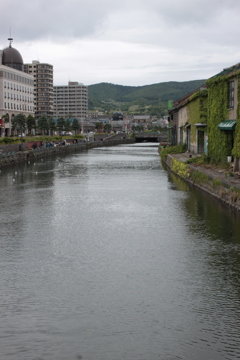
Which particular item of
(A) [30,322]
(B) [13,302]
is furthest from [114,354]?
(B) [13,302]

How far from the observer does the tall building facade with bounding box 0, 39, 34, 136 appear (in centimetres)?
12725

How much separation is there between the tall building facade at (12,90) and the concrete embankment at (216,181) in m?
76.3

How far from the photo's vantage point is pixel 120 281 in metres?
17.1

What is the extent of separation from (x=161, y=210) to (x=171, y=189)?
10.7 meters

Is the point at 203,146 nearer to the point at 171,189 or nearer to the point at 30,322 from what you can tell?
the point at 171,189

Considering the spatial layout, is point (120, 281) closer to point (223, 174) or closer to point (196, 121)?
point (223, 174)

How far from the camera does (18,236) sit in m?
24.2

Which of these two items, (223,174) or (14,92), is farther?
(14,92)

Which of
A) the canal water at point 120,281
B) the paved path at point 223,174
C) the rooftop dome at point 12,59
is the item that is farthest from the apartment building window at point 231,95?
the rooftop dome at point 12,59

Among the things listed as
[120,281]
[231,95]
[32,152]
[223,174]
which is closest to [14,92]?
[32,152]

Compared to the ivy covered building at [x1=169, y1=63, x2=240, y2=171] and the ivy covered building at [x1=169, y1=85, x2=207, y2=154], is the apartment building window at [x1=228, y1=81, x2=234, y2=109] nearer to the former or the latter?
the ivy covered building at [x1=169, y1=63, x2=240, y2=171]

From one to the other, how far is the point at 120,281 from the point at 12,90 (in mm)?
125362

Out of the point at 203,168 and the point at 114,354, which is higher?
the point at 203,168

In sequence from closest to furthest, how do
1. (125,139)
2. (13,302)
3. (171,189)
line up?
1. (13,302)
2. (171,189)
3. (125,139)
